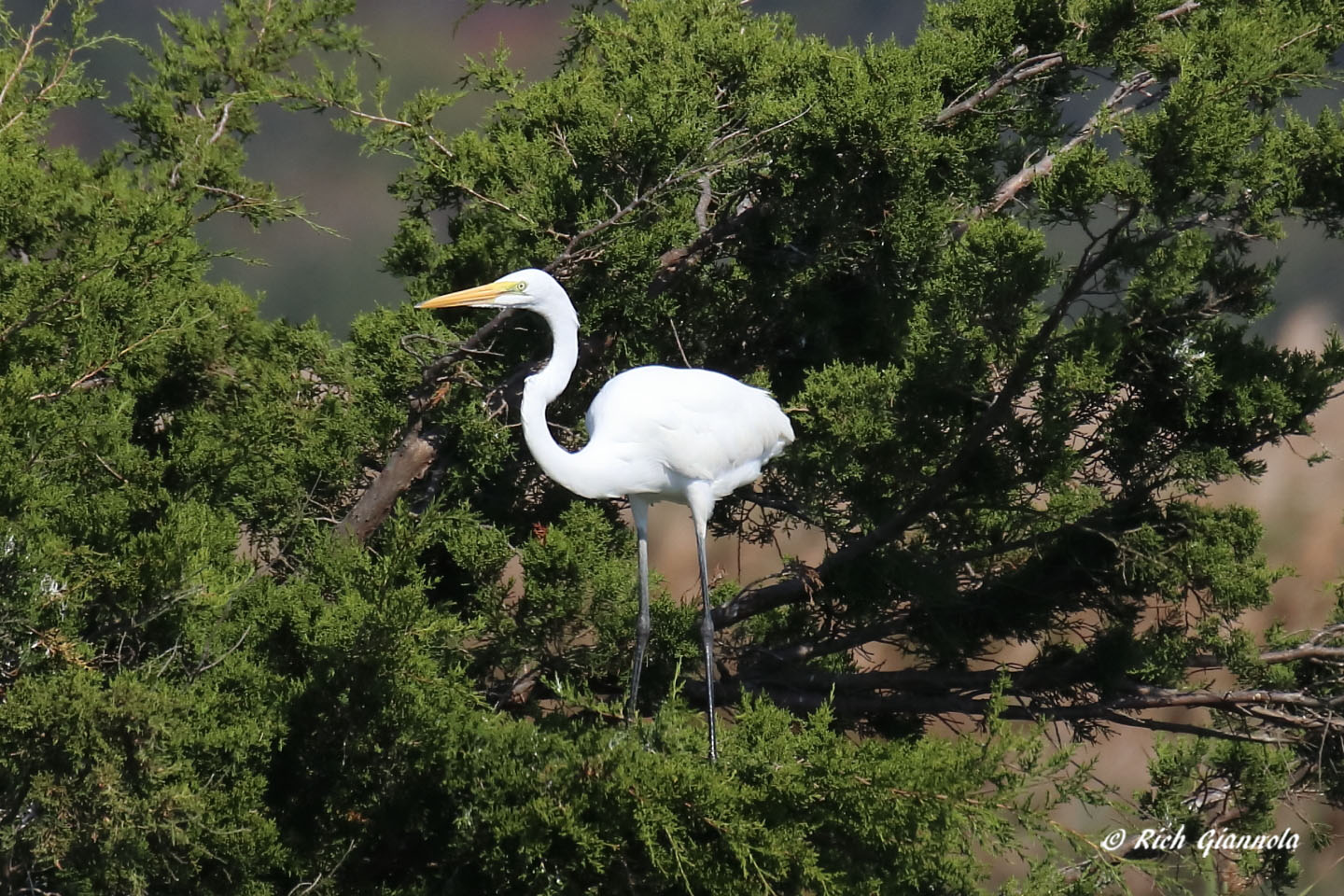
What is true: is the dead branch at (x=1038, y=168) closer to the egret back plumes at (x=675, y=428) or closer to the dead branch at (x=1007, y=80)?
the dead branch at (x=1007, y=80)

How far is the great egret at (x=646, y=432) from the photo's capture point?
15.4ft

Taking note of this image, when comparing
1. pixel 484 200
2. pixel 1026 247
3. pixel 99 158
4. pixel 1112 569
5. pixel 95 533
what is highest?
pixel 99 158

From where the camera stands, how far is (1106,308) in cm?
450

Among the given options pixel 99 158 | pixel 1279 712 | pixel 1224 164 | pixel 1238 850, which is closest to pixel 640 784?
pixel 1224 164

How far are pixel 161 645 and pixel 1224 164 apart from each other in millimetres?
3685

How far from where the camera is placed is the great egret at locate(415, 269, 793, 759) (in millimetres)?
4703

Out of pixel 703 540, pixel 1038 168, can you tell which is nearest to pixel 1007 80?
pixel 1038 168

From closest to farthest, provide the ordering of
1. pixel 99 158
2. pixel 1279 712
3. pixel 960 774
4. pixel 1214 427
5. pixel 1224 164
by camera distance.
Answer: pixel 960 774
pixel 1224 164
pixel 1214 427
pixel 1279 712
pixel 99 158

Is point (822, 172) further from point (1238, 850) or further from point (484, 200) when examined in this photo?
point (1238, 850)

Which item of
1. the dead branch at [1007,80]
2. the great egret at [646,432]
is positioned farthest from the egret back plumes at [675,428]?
the dead branch at [1007,80]

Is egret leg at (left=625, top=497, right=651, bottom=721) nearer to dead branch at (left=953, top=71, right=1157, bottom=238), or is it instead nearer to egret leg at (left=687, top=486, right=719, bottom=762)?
egret leg at (left=687, top=486, right=719, bottom=762)

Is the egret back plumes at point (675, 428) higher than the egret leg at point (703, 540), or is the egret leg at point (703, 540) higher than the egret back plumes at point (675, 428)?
the egret back plumes at point (675, 428)

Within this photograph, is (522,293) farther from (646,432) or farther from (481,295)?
(646,432)

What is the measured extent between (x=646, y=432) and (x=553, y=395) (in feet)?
1.56
